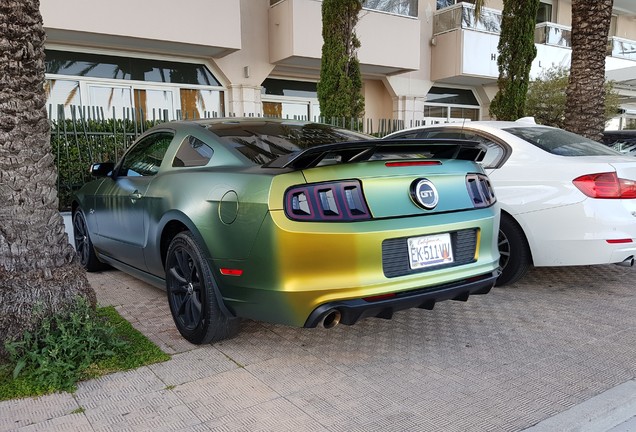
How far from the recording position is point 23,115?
3141mm

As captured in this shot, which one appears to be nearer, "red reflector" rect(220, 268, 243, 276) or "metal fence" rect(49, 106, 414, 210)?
"red reflector" rect(220, 268, 243, 276)

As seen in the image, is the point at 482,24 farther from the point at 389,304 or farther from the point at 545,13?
the point at 389,304

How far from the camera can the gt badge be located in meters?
3.02

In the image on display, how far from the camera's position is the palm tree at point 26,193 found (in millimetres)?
3061

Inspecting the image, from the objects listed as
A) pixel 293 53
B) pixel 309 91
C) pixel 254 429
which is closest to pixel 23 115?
pixel 254 429

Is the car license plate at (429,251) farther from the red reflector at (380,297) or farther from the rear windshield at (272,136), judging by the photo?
the rear windshield at (272,136)

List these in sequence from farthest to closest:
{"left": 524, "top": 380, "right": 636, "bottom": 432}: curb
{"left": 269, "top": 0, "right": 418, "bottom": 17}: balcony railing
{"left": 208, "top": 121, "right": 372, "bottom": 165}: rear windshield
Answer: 1. {"left": 269, "top": 0, "right": 418, "bottom": 17}: balcony railing
2. {"left": 208, "top": 121, "right": 372, "bottom": 165}: rear windshield
3. {"left": 524, "top": 380, "right": 636, "bottom": 432}: curb

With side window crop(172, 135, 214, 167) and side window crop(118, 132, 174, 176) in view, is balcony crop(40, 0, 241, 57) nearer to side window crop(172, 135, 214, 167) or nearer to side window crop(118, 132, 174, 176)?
side window crop(118, 132, 174, 176)

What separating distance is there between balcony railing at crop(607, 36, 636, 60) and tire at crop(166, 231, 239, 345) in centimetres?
2134

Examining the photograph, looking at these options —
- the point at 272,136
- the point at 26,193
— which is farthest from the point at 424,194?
the point at 26,193

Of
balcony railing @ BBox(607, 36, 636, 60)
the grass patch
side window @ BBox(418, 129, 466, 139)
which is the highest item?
balcony railing @ BBox(607, 36, 636, 60)

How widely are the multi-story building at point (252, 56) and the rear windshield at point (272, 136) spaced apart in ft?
14.1

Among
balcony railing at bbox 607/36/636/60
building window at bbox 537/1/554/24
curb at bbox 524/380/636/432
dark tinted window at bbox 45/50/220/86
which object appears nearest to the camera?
curb at bbox 524/380/636/432

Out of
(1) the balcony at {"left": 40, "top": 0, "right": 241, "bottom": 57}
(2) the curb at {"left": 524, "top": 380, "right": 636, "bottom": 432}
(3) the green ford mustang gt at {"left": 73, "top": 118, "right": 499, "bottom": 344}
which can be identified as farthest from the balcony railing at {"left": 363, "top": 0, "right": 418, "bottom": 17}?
(2) the curb at {"left": 524, "top": 380, "right": 636, "bottom": 432}
